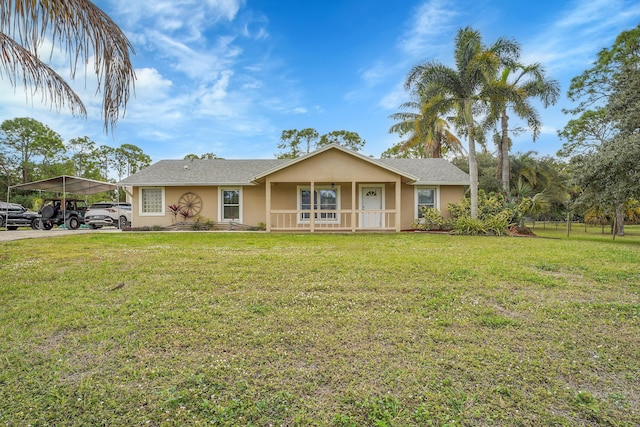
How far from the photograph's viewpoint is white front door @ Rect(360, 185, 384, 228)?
16000 millimetres

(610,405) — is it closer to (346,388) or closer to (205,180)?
(346,388)

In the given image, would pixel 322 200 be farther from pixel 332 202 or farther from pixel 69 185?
pixel 69 185

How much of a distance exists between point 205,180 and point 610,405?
1601 centimetres

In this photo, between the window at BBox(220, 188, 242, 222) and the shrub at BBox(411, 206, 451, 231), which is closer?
the shrub at BBox(411, 206, 451, 231)

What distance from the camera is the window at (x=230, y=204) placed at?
16312 mm

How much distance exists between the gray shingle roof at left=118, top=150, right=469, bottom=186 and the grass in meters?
9.38

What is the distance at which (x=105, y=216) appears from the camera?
17.6 m

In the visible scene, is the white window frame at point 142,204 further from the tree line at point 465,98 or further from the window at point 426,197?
the window at point 426,197

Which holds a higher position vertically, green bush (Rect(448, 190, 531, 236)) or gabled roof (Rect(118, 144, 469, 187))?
gabled roof (Rect(118, 144, 469, 187))

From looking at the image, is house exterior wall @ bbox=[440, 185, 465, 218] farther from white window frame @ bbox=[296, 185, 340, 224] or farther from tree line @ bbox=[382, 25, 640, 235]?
white window frame @ bbox=[296, 185, 340, 224]

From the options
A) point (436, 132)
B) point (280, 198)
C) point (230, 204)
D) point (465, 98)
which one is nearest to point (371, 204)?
point (280, 198)

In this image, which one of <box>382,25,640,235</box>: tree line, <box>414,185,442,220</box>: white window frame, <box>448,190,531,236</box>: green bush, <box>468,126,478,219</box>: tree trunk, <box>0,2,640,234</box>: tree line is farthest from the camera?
<box>414,185,442,220</box>: white window frame

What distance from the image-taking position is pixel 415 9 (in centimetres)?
1227

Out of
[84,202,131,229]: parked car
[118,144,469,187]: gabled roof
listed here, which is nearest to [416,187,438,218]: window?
[118,144,469,187]: gabled roof
